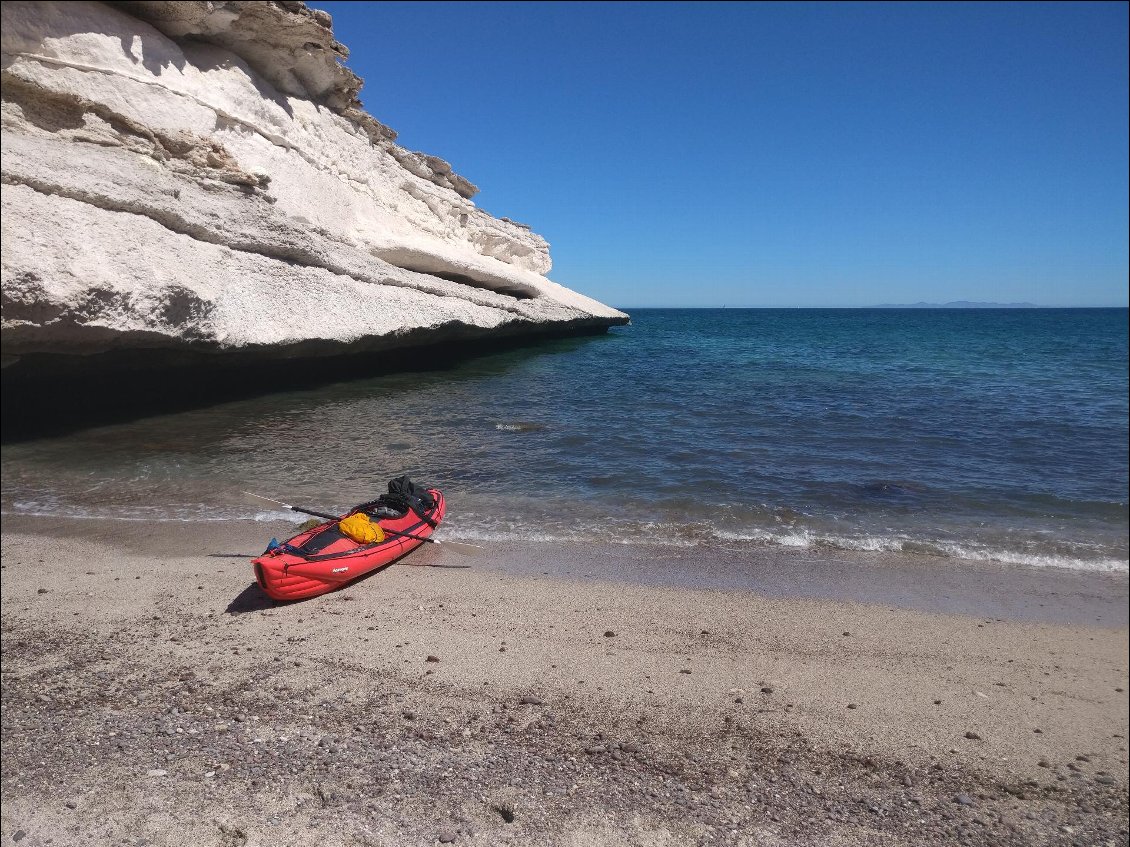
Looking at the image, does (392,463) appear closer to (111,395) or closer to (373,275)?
(111,395)

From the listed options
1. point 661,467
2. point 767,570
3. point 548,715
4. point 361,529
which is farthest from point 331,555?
point 661,467

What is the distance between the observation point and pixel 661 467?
7309mm

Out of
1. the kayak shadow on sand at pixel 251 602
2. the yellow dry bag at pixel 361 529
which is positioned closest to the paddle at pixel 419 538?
the yellow dry bag at pixel 361 529

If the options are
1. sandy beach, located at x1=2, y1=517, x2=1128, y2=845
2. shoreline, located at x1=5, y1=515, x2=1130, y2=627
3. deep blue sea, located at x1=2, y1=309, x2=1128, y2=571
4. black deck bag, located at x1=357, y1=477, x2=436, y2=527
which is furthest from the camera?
deep blue sea, located at x1=2, y1=309, x2=1128, y2=571

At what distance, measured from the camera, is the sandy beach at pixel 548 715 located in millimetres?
2615

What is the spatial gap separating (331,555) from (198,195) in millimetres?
9632

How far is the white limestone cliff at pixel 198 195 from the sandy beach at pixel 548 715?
18.6 ft

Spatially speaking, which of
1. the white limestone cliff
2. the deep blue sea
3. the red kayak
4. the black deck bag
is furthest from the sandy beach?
the white limestone cliff

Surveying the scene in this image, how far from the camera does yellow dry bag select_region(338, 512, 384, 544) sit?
448cm

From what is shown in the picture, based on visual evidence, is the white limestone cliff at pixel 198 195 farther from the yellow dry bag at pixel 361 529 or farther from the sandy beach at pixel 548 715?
the yellow dry bag at pixel 361 529

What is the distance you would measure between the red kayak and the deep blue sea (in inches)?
27.7

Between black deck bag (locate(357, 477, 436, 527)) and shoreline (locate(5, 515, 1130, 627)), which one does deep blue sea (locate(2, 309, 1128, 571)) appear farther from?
black deck bag (locate(357, 477, 436, 527))

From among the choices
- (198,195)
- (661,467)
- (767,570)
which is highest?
(198,195)

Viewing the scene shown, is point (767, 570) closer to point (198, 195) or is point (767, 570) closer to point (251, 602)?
point (251, 602)
